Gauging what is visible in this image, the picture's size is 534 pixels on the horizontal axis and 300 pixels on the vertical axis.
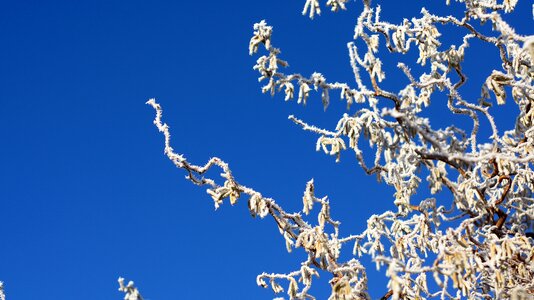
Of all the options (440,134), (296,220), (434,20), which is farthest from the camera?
(434,20)

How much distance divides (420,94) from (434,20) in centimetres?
91

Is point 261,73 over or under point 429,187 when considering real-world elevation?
over

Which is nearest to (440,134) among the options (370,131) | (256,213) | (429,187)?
(370,131)

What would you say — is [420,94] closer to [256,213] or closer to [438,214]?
[438,214]

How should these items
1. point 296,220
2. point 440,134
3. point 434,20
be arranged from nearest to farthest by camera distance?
1. point 440,134
2. point 296,220
3. point 434,20

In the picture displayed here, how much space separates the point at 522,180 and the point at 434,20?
2.18m

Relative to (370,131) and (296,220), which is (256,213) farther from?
(370,131)

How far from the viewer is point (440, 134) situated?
7199mm

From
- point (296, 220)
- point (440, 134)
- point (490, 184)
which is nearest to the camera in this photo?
point (440, 134)

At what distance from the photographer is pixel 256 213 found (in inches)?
297

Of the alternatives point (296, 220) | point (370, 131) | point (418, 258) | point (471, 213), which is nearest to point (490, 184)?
point (471, 213)

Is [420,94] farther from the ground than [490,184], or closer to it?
farther from the ground

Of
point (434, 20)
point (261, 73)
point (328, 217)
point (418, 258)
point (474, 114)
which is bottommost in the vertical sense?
point (418, 258)

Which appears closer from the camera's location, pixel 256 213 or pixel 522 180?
pixel 256 213
